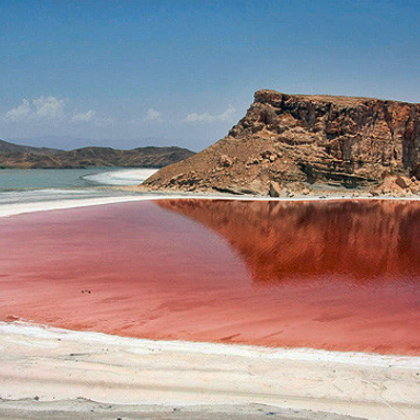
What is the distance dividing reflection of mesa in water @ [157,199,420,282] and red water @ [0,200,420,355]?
0.07 metres

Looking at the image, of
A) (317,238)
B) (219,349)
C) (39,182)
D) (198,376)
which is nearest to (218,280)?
(219,349)

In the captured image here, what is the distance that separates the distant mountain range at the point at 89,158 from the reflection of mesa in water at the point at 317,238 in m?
91.0

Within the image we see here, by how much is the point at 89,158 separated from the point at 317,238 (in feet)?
407

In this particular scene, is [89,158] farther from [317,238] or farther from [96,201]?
[317,238]

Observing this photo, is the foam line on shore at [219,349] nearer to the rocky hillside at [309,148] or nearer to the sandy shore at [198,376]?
the sandy shore at [198,376]

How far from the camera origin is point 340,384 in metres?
3.93

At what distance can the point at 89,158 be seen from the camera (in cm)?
12788

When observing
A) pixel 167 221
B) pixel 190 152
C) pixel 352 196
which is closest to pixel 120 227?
pixel 167 221

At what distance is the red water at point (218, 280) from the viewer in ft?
18.4

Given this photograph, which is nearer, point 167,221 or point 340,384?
point 340,384

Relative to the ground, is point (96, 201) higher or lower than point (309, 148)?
lower

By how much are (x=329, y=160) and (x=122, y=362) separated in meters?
30.8

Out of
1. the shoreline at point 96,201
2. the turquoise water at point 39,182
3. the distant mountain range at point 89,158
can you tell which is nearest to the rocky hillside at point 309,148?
the shoreline at point 96,201

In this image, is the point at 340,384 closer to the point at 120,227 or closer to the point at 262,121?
the point at 120,227
